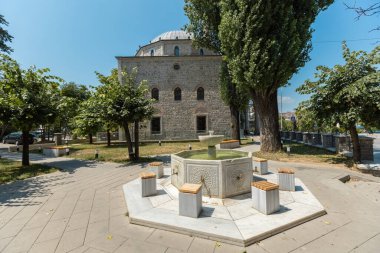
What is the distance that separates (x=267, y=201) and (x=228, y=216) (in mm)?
946

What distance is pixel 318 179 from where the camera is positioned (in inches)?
289

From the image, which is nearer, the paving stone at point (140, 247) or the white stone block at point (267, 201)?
the paving stone at point (140, 247)

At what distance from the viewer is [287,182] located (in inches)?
233

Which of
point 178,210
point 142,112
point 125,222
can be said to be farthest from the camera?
point 142,112

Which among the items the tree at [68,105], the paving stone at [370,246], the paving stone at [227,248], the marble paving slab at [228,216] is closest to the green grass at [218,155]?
the marble paving slab at [228,216]

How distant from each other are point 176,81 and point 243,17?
634 inches

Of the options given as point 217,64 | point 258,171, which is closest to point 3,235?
point 258,171

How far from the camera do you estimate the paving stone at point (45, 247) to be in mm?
3390

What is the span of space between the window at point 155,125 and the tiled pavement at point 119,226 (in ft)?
63.8

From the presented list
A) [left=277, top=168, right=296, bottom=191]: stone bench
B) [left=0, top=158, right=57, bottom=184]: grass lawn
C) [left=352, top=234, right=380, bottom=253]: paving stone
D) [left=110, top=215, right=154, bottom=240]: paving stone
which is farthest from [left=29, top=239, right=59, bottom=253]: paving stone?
[left=0, top=158, right=57, bottom=184]: grass lawn

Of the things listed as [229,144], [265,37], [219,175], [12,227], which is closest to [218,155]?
[219,175]

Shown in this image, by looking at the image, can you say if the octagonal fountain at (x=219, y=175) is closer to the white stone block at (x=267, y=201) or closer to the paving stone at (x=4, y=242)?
the white stone block at (x=267, y=201)

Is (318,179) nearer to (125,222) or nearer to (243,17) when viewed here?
(125,222)

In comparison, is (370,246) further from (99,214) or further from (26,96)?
(26,96)
